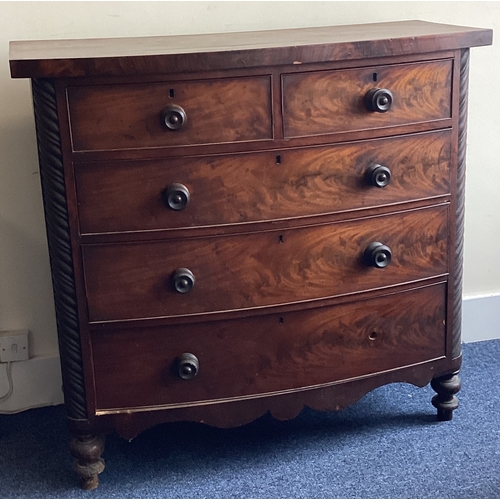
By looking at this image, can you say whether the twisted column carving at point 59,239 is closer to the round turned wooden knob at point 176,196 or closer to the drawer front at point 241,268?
the drawer front at point 241,268

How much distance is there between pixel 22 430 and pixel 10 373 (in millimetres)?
181

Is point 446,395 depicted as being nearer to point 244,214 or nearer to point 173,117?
point 244,214

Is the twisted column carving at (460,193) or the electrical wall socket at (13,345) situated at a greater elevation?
the twisted column carving at (460,193)

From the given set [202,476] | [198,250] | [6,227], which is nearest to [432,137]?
[198,250]

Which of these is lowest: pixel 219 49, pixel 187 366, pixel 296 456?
pixel 296 456

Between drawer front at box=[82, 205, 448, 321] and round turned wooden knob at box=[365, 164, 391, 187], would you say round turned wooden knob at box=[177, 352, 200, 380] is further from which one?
round turned wooden knob at box=[365, 164, 391, 187]

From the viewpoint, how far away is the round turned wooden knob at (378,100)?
5.61ft

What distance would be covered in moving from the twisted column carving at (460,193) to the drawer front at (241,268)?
11 centimetres

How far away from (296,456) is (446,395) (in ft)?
1.43

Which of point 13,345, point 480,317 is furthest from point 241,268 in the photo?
point 480,317

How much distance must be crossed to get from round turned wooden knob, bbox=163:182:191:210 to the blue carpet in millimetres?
683

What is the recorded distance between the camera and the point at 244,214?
5.64 feet

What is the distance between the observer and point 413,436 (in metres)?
2.04

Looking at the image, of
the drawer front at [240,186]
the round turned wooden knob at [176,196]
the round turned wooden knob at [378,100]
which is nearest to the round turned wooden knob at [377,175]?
the drawer front at [240,186]
